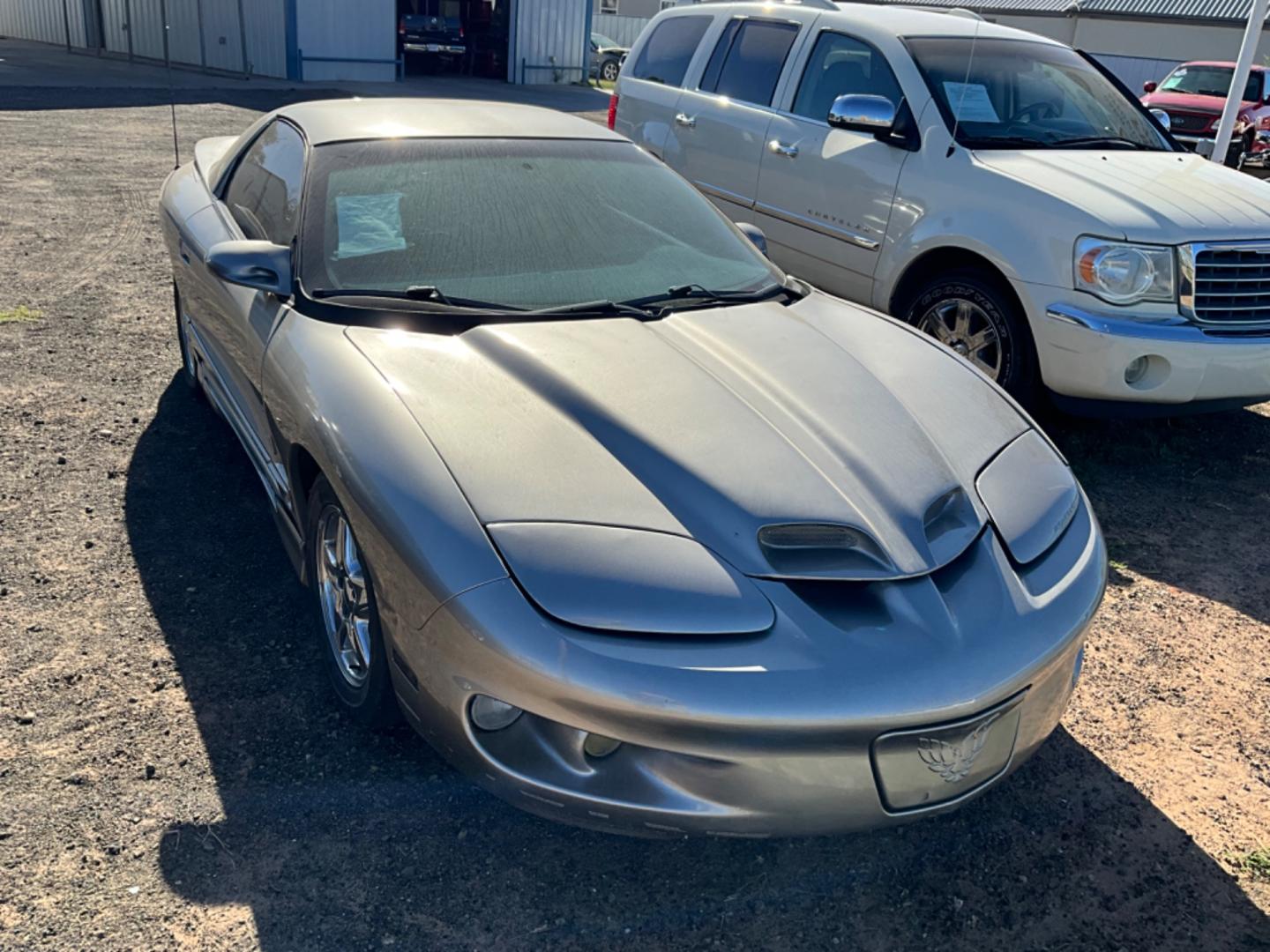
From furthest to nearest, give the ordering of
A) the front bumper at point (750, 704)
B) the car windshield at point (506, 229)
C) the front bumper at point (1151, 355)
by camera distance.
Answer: the front bumper at point (1151, 355), the car windshield at point (506, 229), the front bumper at point (750, 704)

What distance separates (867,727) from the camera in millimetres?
2018

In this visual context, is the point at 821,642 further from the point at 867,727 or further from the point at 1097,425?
the point at 1097,425

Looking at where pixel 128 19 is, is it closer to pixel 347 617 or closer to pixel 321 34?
pixel 321 34

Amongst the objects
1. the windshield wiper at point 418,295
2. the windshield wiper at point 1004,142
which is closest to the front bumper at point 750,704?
the windshield wiper at point 418,295

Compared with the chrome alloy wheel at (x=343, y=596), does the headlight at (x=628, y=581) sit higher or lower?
higher

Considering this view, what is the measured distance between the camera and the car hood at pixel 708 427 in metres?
2.29

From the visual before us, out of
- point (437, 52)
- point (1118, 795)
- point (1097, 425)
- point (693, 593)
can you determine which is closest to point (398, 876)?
point (693, 593)

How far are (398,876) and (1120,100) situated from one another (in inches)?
223

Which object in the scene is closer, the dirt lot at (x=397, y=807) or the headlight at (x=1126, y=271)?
the dirt lot at (x=397, y=807)

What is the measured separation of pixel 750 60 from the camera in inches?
253

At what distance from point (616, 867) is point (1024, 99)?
15.7 ft

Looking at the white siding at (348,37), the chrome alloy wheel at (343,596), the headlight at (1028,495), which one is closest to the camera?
the headlight at (1028,495)

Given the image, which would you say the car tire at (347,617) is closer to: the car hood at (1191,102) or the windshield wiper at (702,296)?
the windshield wiper at (702,296)

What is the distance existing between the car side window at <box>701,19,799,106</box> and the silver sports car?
10.2ft
